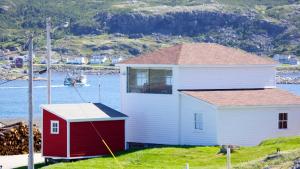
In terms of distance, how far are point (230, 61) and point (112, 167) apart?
1110 centimetres

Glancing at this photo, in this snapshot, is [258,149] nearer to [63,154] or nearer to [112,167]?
[112,167]

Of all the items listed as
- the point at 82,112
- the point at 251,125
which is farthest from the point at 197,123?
the point at 82,112

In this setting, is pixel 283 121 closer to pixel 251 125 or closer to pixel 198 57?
pixel 251 125

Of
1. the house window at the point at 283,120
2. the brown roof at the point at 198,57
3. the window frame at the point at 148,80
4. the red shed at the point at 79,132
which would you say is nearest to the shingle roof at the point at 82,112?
the red shed at the point at 79,132

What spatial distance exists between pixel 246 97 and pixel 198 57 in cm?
329

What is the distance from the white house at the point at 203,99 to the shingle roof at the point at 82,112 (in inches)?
72.2

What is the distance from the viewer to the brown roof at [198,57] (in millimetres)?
48188

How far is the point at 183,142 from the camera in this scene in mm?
46812

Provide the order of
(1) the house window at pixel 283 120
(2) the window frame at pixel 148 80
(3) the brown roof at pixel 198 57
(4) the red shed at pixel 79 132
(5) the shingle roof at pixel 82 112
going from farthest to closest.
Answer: (3) the brown roof at pixel 198 57
(2) the window frame at pixel 148 80
(1) the house window at pixel 283 120
(5) the shingle roof at pixel 82 112
(4) the red shed at pixel 79 132

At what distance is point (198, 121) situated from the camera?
152ft

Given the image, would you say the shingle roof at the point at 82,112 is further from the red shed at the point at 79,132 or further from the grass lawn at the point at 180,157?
the grass lawn at the point at 180,157

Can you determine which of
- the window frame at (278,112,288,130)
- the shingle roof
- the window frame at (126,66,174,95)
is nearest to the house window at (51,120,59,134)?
the shingle roof

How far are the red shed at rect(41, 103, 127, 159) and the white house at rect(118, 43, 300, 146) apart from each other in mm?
2034

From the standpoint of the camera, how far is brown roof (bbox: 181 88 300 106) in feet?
150
